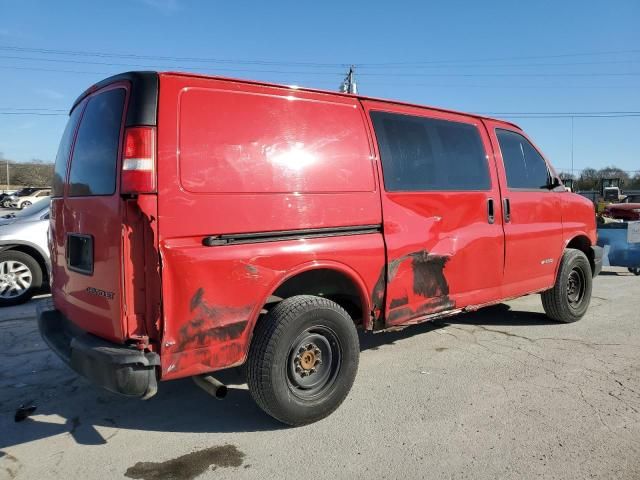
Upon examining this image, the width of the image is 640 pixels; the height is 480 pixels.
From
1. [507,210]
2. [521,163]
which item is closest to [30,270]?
[507,210]

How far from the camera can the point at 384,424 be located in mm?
3549

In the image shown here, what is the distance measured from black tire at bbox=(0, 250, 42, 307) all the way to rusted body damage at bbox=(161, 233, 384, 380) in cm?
537

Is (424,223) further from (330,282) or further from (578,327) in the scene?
(578,327)

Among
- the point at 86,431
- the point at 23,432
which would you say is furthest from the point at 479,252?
the point at 23,432

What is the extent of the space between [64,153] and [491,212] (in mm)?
3803

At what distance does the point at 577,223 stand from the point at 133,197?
5.36 meters

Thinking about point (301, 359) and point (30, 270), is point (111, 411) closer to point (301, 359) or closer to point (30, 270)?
point (301, 359)

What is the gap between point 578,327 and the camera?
6043 millimetres

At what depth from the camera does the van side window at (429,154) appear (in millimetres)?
4168

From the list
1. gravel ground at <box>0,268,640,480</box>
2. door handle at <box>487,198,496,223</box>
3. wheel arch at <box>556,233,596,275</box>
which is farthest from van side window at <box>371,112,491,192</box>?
wheel arch at <box>556,233,596,275</box>

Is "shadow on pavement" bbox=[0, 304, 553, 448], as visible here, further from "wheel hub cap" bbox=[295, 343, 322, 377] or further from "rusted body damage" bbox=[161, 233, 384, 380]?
"rusted body damage" bbox=[161, 233, 384, 380]

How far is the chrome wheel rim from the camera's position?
7141mm

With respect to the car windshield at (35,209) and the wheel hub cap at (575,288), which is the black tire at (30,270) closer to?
the car windshield at (35,209)

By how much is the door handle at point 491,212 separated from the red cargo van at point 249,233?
1.08 feet
